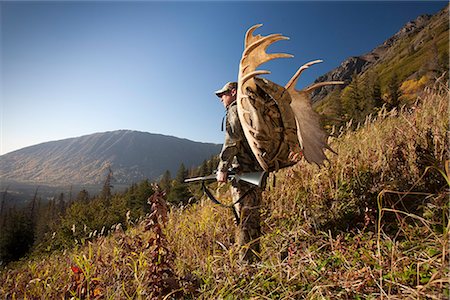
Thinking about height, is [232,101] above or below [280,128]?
above

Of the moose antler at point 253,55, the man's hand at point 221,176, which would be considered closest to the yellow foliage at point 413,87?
the moose antler at point 253,55

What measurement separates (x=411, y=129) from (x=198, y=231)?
415 centimetres

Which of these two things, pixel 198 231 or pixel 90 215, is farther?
pixel 90 215

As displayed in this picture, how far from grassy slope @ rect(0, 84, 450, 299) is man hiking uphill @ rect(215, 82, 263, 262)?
0.32 m

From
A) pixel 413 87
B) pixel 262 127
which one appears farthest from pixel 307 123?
pixel 413 87

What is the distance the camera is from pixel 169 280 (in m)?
2.77

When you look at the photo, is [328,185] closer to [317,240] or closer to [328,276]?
[317,240]

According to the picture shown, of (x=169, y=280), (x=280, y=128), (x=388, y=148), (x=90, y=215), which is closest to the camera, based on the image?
(x=169, y=280)

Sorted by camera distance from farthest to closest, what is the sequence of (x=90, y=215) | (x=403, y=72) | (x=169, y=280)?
1. (x=403, y=72)
2. (x=90, y=215)
3. (x=169, y=280)

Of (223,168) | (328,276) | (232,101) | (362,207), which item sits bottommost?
(328,276)

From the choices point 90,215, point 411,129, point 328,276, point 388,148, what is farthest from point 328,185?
point 90,215

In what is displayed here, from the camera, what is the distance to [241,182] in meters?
3.86

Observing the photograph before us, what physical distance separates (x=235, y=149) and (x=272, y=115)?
741 millimetres

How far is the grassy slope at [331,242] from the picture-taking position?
2.32m
